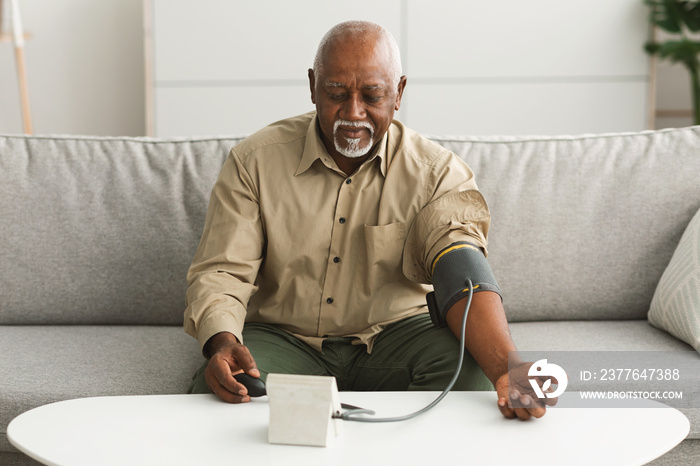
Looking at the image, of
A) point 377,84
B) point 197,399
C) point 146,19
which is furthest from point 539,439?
point 146,19

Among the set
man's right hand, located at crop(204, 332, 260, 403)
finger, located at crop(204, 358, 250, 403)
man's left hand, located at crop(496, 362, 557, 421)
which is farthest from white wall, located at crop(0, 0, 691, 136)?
man's left hand, located at crop(496, 362, 557, 421)

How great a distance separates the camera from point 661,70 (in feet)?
12.8

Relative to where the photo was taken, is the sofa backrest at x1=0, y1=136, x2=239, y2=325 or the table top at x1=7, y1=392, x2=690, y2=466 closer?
the table top at x1=7, y1=392, x2=690, y2=466

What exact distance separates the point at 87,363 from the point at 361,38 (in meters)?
0.87

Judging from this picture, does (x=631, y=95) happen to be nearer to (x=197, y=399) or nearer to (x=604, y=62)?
(x=604, y=62)

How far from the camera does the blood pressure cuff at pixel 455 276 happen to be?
1.24 metres

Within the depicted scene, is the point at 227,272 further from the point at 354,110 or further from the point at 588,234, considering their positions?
the point at 588,234

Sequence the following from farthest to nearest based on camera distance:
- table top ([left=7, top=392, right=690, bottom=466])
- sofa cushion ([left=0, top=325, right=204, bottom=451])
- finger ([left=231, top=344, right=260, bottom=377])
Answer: sofa cushion ([left=0, top=325, right=204, bottom=451]) < finger ([left=231, top=344, right=260, bottom=377]) < table top ([left=7, top=392, right=690, bottom=466])

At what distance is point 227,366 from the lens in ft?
3.66

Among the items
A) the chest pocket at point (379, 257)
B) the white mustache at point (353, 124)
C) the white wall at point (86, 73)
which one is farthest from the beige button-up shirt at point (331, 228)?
the white wall at point (86, 73)

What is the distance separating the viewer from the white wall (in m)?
3.78

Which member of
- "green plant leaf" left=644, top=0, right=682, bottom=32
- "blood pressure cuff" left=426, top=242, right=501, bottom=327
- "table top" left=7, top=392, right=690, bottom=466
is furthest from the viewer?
"green plant leaf" left=644, top=0, right=682, bottom=32

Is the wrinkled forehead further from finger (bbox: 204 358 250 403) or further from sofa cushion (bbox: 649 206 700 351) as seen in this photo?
sofa cushion (bbox: 649 206 700 351)

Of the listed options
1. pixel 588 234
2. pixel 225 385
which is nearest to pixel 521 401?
pixel 225 385
